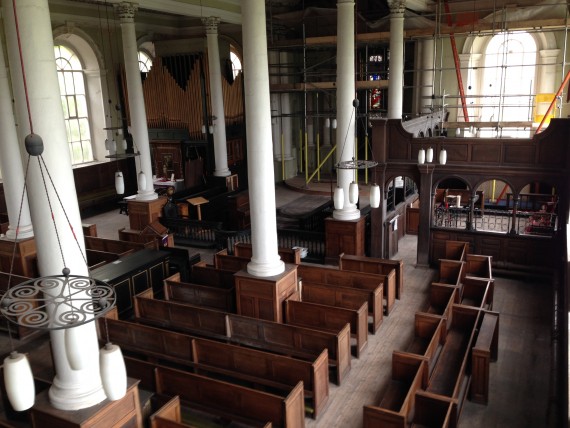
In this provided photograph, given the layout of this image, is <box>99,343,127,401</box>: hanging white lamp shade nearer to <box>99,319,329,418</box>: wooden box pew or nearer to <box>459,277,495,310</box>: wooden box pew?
<box>99,319,329,418</box>: wooden box pew

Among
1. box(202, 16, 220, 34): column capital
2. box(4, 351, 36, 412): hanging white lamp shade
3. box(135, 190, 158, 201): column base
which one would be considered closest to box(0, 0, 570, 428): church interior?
box(4, 351, 36, 412): hanging white lamp shade

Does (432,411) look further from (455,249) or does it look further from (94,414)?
(455,249)

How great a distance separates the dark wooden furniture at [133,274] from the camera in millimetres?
11197

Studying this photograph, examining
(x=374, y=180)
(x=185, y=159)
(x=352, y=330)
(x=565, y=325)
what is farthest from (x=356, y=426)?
(x=185, y=159)

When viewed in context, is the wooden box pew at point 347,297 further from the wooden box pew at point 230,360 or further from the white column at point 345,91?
the white column at point 345,91

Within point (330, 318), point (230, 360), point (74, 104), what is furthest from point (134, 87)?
point (230, 360)

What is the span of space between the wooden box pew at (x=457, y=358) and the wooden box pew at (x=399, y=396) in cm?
33

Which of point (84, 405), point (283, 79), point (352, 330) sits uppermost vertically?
point (283, 79)

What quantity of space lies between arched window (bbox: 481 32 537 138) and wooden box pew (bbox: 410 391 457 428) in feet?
47.1

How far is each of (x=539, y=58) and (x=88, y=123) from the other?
17533mm

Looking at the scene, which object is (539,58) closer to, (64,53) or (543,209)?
(543,209)

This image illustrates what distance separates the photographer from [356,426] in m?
7.72

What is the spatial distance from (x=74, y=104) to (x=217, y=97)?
613 centimetres

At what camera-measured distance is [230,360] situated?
27.3 feet
